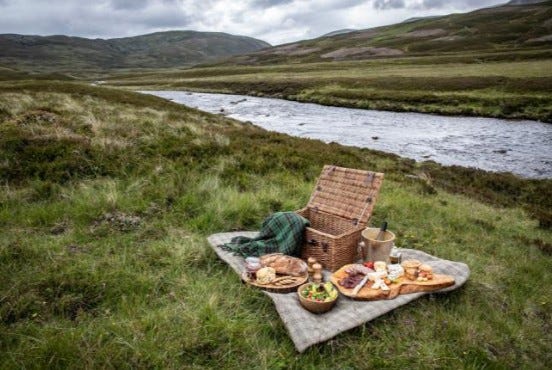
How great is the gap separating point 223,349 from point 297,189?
6200mm

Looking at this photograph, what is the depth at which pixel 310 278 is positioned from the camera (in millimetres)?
5406

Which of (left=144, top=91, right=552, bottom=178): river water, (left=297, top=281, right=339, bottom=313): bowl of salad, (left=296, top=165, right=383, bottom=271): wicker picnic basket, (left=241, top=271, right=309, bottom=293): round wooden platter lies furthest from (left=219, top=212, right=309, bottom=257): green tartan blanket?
(left=144, top=91, right=552, bottom=178): river water

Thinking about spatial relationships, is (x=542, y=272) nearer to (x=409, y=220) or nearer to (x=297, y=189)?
(x=409, y=220)

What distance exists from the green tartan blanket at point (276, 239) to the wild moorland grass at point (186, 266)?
54 centimetres

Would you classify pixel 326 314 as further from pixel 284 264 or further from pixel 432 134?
pixel 432 134

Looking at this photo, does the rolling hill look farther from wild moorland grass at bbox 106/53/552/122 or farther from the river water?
the river water

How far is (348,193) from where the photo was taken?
671 cm

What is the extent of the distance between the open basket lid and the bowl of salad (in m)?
1.79

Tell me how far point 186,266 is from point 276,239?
4.93 feet

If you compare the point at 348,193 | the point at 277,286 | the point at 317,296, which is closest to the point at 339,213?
the point at 348,193

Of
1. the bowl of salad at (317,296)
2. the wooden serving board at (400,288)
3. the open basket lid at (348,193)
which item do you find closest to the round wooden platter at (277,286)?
the bowl of salad at (317,296)

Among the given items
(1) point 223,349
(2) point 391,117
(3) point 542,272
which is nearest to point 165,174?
(1) point 223,349

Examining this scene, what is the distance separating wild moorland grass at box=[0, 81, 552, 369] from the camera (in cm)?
382

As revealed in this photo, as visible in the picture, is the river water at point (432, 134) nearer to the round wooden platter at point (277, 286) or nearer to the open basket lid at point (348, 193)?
the open basket lid at point (348, 193)
